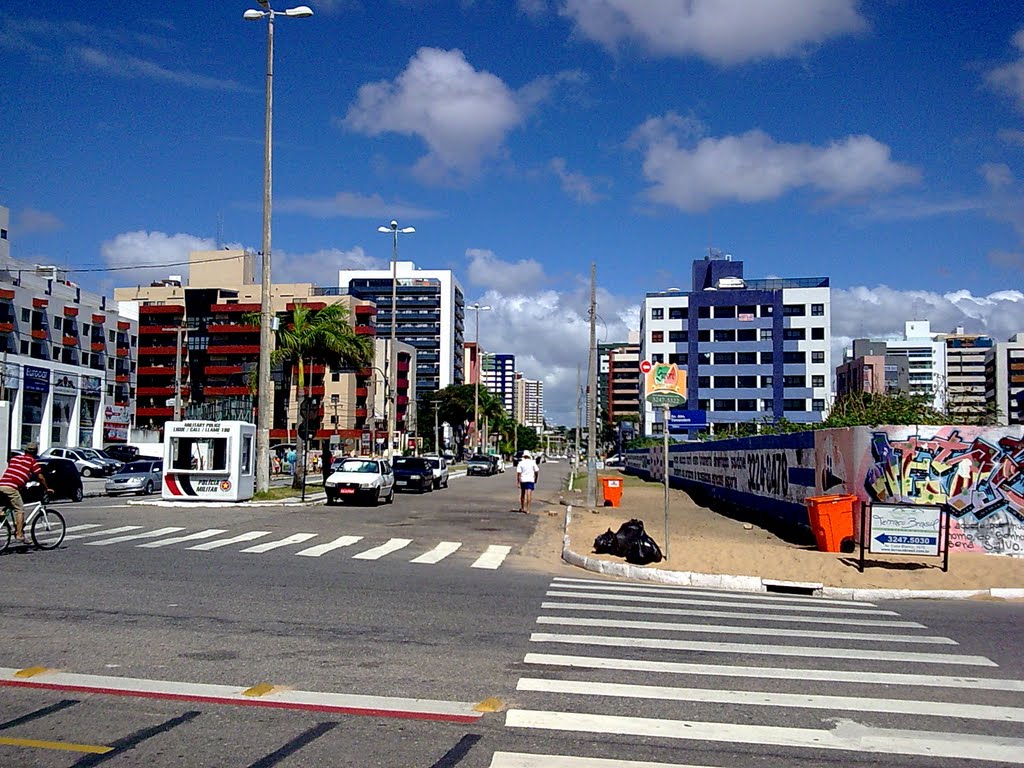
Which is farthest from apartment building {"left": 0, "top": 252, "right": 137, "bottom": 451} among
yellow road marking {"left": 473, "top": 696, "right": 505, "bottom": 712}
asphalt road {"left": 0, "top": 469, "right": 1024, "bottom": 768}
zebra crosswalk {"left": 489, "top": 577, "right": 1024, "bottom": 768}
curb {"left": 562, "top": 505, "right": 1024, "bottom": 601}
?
yellow road marking {"left": 473, "top": 696, "right": 505, "bottom": 712}

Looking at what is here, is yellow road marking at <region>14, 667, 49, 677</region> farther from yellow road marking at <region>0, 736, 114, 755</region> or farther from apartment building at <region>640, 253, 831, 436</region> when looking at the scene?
apartment building at <region>640, 253, 831, 436</region>

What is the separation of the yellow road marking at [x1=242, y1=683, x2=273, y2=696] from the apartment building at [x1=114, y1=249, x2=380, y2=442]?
8781cm

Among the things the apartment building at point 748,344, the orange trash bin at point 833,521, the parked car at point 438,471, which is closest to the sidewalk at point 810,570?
the orange trash bin at point 833,521

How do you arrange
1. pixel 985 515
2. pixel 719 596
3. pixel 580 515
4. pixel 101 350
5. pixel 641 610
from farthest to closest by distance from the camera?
pixel 101 350 → pixel 580 515 → pixel 985 515 → pixel 719 596 → pixel 641 610

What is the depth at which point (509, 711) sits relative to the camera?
7.01m

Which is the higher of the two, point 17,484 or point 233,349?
point 233,349

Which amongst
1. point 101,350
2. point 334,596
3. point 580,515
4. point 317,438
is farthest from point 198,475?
point 317,438

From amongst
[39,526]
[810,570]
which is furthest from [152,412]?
[810,570]

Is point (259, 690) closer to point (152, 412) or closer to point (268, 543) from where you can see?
point (268, 543)

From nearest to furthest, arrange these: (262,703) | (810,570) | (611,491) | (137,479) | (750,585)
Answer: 1. (262,703)
2. (750,585)
3. (810,570)
4. (611,491)
5. (137,479)

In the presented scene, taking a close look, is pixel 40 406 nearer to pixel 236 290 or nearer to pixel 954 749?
pixel 236 290

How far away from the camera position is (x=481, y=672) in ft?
27.1

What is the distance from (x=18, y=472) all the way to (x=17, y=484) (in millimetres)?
210

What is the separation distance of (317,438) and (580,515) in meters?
71.5
